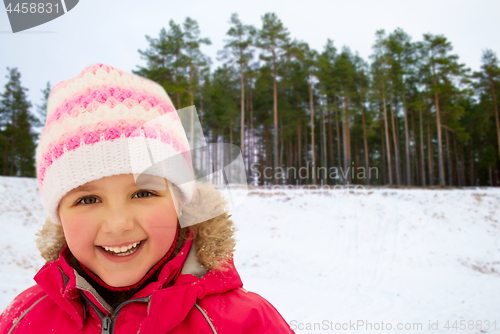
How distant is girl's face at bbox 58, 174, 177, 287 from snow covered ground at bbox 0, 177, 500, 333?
42 cm

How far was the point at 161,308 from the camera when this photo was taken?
3.44ft

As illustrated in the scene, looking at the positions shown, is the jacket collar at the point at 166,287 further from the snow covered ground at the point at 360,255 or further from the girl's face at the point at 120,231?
the snow covered ground at the point at 360,255

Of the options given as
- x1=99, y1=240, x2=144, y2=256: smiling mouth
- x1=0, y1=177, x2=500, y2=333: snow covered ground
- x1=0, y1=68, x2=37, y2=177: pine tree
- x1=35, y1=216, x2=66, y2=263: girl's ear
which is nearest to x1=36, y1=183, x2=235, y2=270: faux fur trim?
x1=35, y1=216, x2=66, y2=263: girl's ear

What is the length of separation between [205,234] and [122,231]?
1.16 feet

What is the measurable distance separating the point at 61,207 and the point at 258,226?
8.60 m

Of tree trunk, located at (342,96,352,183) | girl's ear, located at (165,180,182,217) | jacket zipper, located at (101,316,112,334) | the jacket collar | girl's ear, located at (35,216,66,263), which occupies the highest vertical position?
tree trunk, located at (342,96,352,183)

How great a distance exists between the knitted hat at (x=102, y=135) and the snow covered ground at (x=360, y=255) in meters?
0.50

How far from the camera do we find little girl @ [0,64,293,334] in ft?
3.41

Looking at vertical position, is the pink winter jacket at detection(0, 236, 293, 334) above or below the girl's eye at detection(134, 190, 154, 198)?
below

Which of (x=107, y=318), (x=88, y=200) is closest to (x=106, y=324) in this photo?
(x=107, y=318)

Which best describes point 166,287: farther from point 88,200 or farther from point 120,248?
point 88,200

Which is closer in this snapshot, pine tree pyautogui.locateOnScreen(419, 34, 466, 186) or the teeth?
the teeth

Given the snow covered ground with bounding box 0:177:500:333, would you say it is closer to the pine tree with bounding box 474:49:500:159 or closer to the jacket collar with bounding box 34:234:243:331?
the jacket collar with bounding box 34:234:243:331

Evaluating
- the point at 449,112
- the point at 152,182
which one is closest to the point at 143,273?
the point at 152,182
